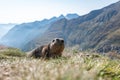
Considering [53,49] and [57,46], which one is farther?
[57,46]

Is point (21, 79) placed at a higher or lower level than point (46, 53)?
higher

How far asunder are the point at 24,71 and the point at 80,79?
2.01 m

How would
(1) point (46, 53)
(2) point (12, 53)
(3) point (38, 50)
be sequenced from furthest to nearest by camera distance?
1. (2) point (12, 53)
2. (3) point (38, 50)
3. (1) point (46, 53)

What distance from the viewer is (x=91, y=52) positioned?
68.2ft

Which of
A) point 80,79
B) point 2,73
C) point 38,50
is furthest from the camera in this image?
point 38,50

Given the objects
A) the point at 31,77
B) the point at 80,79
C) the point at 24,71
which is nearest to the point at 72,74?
the point at 80,79

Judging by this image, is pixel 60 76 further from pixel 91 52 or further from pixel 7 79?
pixel 91 52

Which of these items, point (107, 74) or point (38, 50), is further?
point (38, 50)

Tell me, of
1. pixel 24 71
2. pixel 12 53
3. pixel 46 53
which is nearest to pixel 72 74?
pixel 24 71

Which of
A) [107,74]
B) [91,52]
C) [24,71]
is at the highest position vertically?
[24,71]

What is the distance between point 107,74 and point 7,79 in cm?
262

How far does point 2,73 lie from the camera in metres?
7.16

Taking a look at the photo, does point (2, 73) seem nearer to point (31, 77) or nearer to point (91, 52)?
point (31, 77)

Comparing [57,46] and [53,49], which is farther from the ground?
[57,46]
